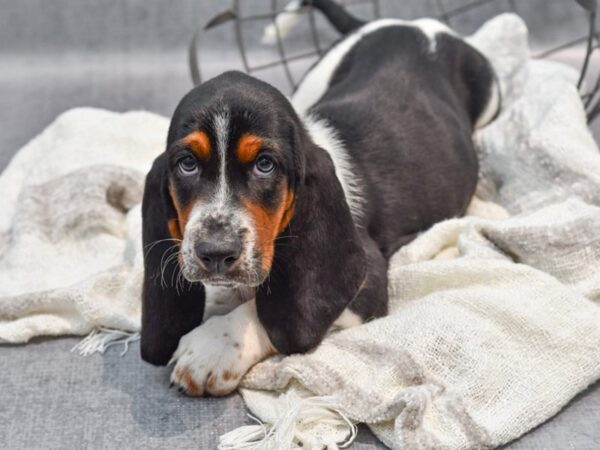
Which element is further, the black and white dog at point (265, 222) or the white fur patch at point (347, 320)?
the white fur patch at point (347, 320)

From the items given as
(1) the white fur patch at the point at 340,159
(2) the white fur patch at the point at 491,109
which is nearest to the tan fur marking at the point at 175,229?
(1) the white fur patch at the point at 340,159

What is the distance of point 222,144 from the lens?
2.98m

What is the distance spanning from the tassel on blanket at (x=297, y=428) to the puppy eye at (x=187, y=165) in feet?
2.61

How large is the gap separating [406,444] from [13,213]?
8.13 feet

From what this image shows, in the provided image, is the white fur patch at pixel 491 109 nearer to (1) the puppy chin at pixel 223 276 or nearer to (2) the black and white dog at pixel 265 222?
(2) the black and white dog at pixel 265 222

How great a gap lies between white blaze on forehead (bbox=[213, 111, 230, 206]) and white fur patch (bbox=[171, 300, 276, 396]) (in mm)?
529

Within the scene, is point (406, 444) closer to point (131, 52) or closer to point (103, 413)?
point (103, 413)

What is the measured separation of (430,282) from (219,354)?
3.01 feet

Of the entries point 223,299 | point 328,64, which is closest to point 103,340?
point 223,299

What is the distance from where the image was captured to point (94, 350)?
3.63 meters

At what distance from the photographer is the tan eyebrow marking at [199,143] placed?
2.99 m

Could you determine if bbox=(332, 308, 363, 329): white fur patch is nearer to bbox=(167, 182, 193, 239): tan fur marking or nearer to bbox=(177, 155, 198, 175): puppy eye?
bbox=(167, 182, 193, 239): tan fur marking

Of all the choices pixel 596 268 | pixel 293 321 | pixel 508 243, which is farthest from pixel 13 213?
pixel 596 268

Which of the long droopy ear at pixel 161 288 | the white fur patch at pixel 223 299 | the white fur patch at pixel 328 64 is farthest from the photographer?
the white fur patch at pixel 328 64
